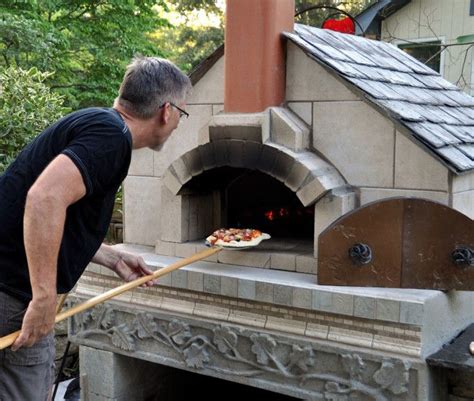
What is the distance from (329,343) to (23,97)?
13.2 feet

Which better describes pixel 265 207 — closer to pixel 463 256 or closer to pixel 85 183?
pixel 463 256

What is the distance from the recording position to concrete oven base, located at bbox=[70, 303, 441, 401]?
312cm

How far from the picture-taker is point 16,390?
2.42m

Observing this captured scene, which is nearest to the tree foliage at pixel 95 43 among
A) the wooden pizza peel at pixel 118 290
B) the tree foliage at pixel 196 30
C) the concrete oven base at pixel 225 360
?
the tree foliage at pixel 196 30

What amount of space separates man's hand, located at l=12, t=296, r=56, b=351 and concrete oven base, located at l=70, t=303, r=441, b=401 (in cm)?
151

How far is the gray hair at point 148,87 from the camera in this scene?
2.44 m

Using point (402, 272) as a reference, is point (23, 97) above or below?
above

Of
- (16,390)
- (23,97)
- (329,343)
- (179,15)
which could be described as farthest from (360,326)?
(179,15)

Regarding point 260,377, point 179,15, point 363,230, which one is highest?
point 179,15

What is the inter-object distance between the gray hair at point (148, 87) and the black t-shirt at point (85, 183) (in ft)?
0.47

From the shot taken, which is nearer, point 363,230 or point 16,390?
point 16,390

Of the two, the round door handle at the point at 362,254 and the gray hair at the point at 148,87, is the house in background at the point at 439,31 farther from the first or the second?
the gray hair at the point at 148,87

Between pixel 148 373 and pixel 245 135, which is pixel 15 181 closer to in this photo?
pixel 245 135

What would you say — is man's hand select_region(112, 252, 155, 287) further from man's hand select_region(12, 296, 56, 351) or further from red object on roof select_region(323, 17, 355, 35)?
red object on roof select_region(323, 17, 355, 35)
